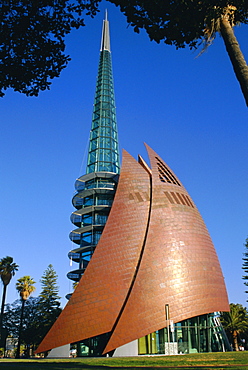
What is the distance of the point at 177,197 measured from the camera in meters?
31.9

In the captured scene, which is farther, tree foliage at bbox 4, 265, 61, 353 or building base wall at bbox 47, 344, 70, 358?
tree foliage at bbox 4, 265, 61, 353

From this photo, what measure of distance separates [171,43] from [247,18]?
2.42 meters

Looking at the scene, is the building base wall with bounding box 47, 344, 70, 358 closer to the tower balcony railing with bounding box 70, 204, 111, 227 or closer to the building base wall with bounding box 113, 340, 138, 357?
the building base wall with bounding box 113, 340, 138, 357

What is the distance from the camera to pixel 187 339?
27.6 m

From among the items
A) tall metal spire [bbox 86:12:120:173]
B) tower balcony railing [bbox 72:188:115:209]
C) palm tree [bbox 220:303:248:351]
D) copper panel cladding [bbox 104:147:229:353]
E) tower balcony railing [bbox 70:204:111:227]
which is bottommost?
palm tree [bbox 220:303:248:351]

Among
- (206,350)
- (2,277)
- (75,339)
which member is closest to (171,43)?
(75,339)

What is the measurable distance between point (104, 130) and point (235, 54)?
37.1 m

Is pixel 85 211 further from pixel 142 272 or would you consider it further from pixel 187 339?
pixel 187 339

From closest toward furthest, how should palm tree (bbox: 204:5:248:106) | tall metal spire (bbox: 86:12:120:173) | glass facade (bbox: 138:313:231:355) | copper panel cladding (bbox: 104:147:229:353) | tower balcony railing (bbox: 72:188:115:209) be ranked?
palm tree (bbox: 204:5:248:106) → copper panel cladding (bbox: 104:147:229:353) → glass facade (bbox: 138:313:231:355) → tower balcony railing (bbox: 72:188:115:209) → tall metal spire (bbox: 86:12:120:173)

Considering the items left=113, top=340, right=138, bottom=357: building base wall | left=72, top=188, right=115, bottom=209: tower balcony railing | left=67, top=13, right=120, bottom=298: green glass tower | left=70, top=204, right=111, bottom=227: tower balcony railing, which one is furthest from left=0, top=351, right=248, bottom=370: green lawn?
left=72, top=188, right=115, bottom=209: tower balcony railing

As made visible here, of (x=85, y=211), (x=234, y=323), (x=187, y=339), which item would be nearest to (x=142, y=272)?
(x=187, y=339)

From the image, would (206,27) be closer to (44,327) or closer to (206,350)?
(206,350)

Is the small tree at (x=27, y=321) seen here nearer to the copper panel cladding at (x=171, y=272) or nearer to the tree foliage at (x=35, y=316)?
the tree foliage at (x=35, y=316)

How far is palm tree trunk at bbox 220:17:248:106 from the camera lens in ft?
29.7
